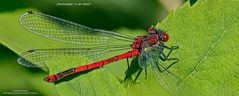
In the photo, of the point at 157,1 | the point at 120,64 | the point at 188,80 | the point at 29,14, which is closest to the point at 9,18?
the point at 29,14

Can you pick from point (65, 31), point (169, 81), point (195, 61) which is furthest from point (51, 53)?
point (195, 61)

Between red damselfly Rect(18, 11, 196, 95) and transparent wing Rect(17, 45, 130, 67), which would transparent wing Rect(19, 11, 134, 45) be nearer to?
red damselfly Rect(18, 11, 196, 95)

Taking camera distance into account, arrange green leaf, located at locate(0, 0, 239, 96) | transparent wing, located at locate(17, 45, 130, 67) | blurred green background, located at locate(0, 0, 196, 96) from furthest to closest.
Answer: blurred green background, located at locate(0, 0, 196, 96)
transparent wing, located at locate(17, 45, 130, 67)
green leaf, located at locate(0, 0, 239, 96)

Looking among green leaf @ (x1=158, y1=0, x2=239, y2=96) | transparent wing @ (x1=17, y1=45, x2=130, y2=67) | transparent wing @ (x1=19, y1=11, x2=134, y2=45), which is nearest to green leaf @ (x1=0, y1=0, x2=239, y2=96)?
green leaf @ (x1=158, y1=0, x2=239, y2=96)

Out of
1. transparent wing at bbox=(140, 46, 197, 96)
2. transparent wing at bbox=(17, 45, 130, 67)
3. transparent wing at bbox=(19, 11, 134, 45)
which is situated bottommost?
transparent wing at bbox=(140, 46, 197, 96)

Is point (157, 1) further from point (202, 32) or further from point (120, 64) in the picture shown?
point (202, 32)

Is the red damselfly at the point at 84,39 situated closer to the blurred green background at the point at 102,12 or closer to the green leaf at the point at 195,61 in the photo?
the blurred green background at the point at 102,12

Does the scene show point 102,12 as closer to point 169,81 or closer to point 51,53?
Result: point 51,53
